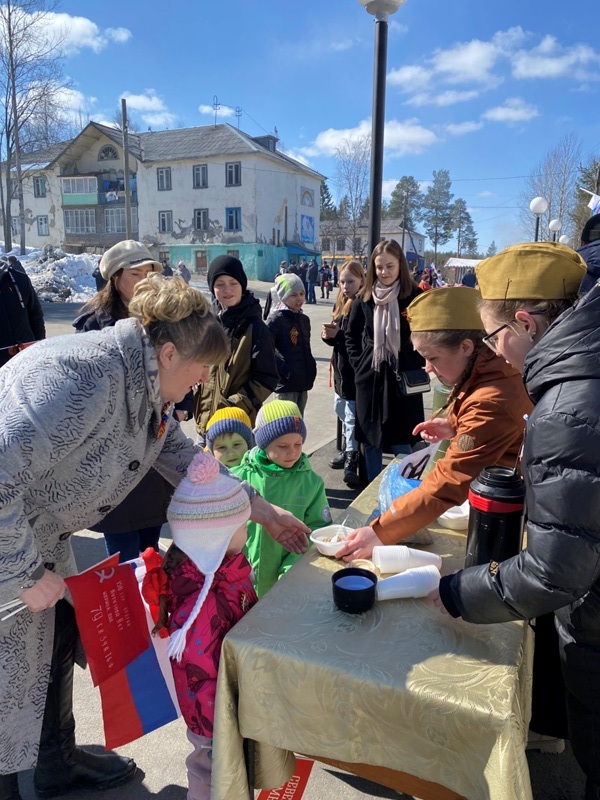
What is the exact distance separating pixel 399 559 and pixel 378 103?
13.8 ft

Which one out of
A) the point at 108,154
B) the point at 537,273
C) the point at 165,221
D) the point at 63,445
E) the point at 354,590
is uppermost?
the point at 108,154

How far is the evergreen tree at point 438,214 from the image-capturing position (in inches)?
Result: 2766

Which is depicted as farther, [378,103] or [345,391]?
[345,391]

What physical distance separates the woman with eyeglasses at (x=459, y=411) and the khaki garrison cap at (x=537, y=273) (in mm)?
246

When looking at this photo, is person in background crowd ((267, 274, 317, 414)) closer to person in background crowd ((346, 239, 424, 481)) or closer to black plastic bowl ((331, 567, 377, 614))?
person in background crowd ((346, 239, 424, 481))

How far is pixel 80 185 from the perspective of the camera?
39.8m

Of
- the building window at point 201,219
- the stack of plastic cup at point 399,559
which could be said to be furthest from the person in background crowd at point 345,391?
the building window at point 201,219

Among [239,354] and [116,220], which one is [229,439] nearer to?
[239,354]

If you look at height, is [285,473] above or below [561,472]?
below

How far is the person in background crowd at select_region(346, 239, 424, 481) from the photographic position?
402 centimetres

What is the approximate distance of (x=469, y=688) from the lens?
1195mm

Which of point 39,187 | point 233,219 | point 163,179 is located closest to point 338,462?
point 233,219

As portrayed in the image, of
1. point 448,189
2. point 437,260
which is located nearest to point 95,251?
point 437,260

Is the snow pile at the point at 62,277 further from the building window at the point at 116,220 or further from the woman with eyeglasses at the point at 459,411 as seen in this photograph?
the woman with eyeglasses at the point at 459,411
